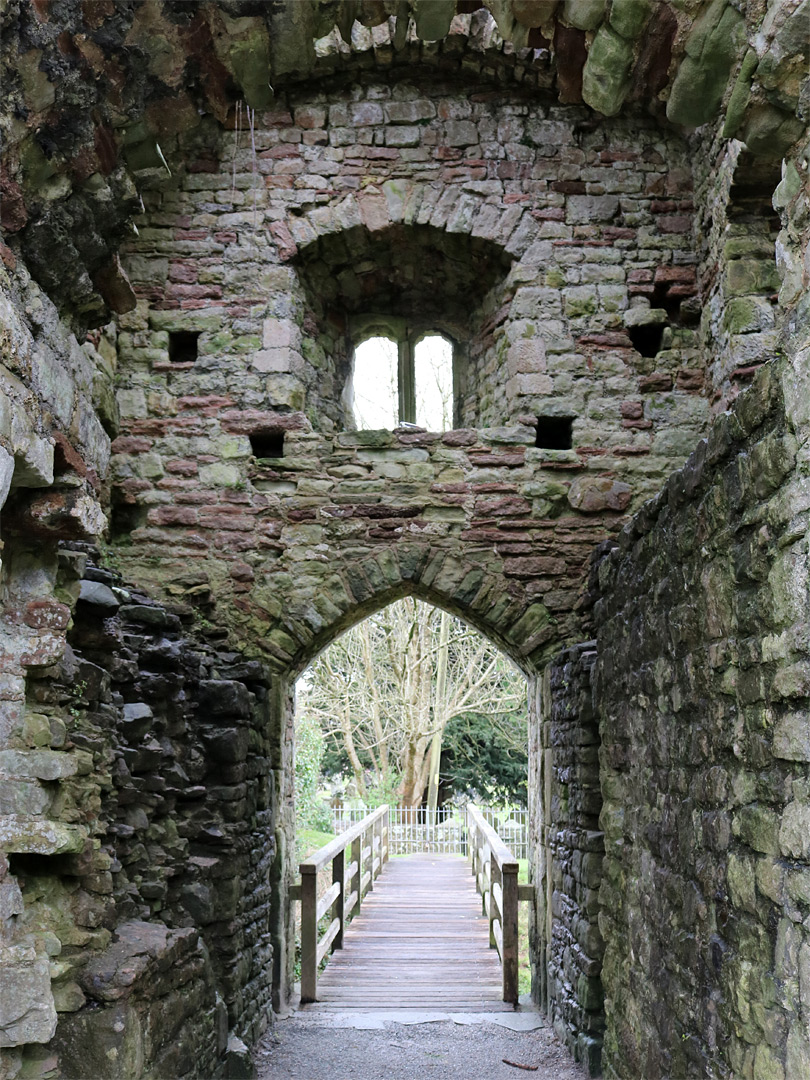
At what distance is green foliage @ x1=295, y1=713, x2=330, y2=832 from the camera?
40.3 feet

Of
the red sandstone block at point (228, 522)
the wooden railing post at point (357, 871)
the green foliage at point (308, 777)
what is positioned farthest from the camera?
the green foliage at point (308, 777)

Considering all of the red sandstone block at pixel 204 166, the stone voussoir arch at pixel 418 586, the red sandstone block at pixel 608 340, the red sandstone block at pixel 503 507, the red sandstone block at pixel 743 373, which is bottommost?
the stone voussoir arch at pixel 418 586

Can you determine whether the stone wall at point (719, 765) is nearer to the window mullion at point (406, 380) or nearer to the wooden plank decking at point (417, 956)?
the wooden plank decking at point (417, 956)

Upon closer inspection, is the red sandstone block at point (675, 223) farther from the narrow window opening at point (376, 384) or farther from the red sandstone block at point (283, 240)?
the red sandstone block at point (283, 240)

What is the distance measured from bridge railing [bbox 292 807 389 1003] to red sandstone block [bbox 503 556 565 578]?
250 cm

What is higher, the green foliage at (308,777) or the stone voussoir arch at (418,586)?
the stone voussoir arch at (418,586)

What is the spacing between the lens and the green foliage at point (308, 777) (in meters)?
12.3

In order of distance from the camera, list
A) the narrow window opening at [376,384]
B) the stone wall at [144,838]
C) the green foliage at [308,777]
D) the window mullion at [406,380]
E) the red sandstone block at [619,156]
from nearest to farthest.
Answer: the stone wall at [144,838]
the red sandstone block at [619,156]
the window mullion at [406,380]
the narrow window opening at [376,384]
the green foliage at [308,777]

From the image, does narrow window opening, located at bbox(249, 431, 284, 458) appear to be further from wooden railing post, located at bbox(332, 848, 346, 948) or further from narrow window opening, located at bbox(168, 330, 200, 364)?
wooden railing post, located at bbox(332, 848, 346, 948)

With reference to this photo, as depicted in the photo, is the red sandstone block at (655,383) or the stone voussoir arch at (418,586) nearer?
the stone voussoir arch at (418,586)

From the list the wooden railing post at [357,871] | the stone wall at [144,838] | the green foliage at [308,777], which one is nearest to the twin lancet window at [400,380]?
the stone wall at [144,838]

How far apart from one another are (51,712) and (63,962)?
2.38ft

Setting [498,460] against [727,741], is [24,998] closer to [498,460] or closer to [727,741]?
[727,741]

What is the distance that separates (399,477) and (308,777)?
7527 millimetres
